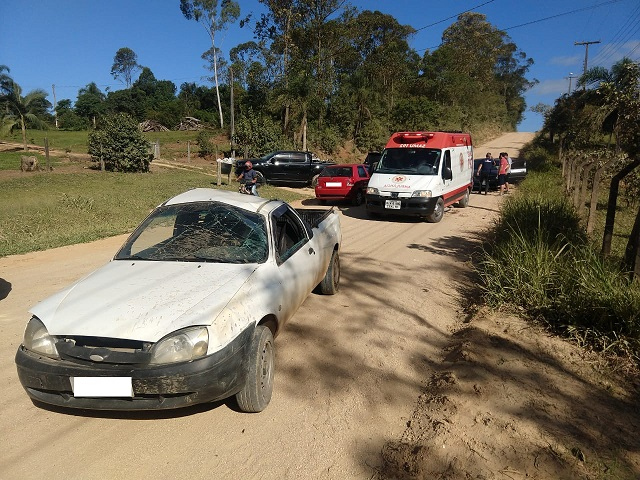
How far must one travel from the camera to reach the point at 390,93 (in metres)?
40.9

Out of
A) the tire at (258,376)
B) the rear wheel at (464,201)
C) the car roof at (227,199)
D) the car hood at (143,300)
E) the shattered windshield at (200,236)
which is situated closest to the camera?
the car hood at (143,300)

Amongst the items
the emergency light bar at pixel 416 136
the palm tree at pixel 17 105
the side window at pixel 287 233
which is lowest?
the side window at pixel 287 233

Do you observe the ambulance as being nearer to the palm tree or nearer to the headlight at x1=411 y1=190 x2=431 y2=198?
the headlight at x1=411 y1=190 x2=431 y2=198

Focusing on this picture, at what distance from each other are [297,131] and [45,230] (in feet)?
83.3

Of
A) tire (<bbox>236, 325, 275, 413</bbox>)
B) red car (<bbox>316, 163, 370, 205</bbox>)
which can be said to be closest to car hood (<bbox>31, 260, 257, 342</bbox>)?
tire (<bbox>236, 325, 275, 413</bbox>)

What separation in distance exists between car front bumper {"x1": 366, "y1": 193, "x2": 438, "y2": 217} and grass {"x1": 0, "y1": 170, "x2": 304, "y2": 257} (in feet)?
18.5

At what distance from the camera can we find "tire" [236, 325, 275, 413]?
10.1ft

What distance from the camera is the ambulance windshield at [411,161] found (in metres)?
11.8

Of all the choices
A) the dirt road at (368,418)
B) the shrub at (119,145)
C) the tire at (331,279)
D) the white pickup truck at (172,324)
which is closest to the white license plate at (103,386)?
the white pickup truck at (172,324)

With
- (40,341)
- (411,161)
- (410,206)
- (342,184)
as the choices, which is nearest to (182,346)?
(40,341)

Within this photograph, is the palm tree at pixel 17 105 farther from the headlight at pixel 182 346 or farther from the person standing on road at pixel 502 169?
the headlight at pixel 182 346

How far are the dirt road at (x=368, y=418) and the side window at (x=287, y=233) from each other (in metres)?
0.95

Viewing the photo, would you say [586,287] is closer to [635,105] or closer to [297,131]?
[635,105]

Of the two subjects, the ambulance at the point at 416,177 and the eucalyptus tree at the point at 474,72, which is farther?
the eucalyptus tree at the point at 474,72
